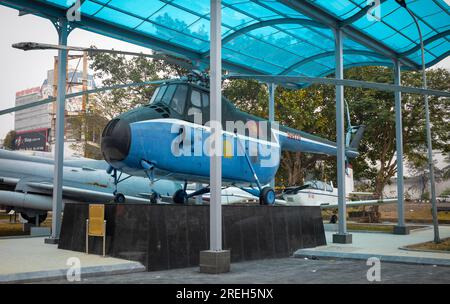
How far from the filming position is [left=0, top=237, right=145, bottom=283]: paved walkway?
909 centimetres

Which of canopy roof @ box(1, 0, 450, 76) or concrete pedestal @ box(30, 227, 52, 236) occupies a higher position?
canopy roof @ box(1, 0, 450, 76)

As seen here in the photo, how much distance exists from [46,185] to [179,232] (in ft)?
41.0

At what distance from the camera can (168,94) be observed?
1414cm

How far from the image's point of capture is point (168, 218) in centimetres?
1123

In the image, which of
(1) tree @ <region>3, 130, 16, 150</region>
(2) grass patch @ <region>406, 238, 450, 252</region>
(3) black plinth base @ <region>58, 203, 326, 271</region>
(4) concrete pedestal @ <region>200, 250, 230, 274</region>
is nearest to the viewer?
(4) concrete pedestal @ <region>200, 250, 230, 274</region>

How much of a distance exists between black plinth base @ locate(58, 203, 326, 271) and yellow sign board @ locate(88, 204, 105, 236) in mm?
145

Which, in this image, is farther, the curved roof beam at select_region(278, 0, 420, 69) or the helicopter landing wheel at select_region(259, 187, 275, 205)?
the curved roof beam at select_region(278, 0, 420, 69)

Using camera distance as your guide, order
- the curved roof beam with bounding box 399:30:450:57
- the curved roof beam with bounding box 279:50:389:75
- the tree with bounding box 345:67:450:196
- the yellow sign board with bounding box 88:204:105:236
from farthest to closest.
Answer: the tree with bounding box 345:67:450:196, the curved roof beam with bounding box 279:50:389:75, the curved roof beam with bounding box 399:30:450:57, the yellow sign board with bounding box 88:204:105:236

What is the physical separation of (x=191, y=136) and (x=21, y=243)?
6.85 metres

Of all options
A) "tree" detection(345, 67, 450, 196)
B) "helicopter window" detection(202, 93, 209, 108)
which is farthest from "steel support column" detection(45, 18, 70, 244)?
"tree" detection(345, 67, 450, 196)

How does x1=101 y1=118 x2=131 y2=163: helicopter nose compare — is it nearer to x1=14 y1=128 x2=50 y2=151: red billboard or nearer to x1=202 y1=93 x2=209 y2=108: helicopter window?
x1=202 y1=93 x2=209 y2=108: helicopter window

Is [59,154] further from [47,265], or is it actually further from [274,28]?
[274,28]
